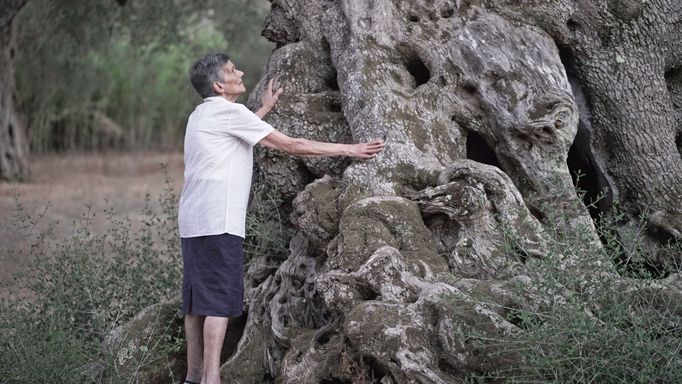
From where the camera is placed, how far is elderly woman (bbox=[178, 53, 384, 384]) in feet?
20.2

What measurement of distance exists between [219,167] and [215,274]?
63cm

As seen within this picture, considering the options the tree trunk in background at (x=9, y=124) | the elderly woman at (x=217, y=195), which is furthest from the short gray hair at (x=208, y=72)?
the tree trunk in background at (x=9, y=124)

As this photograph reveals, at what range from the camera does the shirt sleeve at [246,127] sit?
20.2 feet

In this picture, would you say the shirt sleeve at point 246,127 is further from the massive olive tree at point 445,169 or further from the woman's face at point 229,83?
the massive olive tree at point 445,169

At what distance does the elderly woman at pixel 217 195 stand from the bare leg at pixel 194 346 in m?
0.12

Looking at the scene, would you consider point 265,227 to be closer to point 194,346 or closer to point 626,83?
point 194,346

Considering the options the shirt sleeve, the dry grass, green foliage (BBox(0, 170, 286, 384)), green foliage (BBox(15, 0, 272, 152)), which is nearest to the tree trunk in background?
the dry grass

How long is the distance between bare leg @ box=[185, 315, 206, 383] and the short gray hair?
1384 mm

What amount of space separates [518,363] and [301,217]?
77.9 inches

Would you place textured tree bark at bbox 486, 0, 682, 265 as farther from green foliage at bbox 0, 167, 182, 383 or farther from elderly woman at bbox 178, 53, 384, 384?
green foliage at bbox 0, 167, 182, 383

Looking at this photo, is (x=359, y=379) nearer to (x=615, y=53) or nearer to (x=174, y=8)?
(x=615, y=53)

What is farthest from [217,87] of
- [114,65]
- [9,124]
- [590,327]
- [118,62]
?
[118,62]

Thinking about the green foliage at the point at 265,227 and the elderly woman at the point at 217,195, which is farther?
the green foliage at the point at 265,227

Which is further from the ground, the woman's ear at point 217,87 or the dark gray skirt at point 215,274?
the woman's ear at point 217,87
